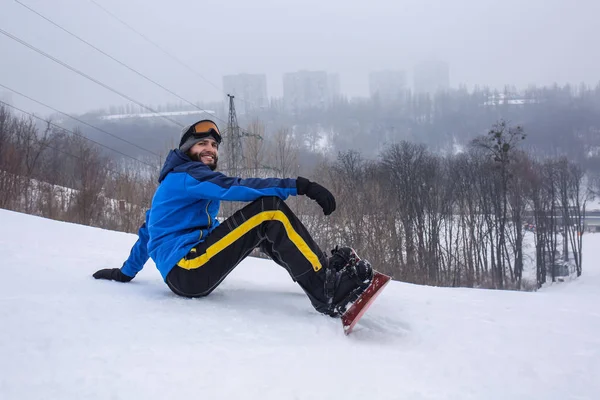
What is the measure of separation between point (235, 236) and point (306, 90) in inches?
3342

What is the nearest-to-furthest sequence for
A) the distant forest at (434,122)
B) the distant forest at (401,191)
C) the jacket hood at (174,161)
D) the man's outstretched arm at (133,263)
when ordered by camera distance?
the jacket hood at (174,161), the man's outstretched arm at (133,263), the distant forest at (401,191), the distant forest at (434,122)

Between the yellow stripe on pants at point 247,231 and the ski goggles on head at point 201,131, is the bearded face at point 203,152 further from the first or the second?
the yellow stripe on pants at point 247,231

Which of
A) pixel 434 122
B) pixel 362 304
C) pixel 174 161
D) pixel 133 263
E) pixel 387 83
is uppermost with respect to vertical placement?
pixel 387 83

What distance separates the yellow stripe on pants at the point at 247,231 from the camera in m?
2.17

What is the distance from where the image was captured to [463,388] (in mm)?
1486

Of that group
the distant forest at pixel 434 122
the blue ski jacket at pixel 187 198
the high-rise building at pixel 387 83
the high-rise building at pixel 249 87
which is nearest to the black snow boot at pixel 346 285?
the blue ski jacket at pixel 187 198

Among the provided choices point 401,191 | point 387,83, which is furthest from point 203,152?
point 387,83

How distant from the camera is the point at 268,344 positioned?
1740mm

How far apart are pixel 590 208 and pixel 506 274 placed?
884 inches

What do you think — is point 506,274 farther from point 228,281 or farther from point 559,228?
point 228,281

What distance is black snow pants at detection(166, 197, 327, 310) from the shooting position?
2166mm

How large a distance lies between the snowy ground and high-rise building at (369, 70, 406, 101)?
94879 millimetres

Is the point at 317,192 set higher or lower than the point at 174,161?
lower

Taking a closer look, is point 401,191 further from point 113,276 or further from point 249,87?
point 249,87
